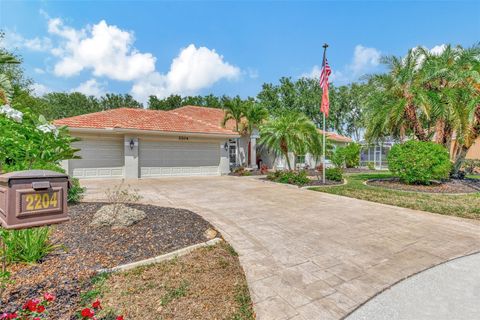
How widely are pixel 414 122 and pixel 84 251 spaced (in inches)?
604

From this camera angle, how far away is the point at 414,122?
12.9 meters

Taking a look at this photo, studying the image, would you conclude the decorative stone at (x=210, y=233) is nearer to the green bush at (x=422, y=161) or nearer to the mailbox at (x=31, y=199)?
the mailbox at (x=31, y=199)

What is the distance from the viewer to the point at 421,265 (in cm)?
381

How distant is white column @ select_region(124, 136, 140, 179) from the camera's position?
14.2 meters

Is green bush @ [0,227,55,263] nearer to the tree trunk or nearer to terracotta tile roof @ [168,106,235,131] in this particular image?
the tree trunk

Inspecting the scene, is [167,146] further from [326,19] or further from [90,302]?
[90,302]

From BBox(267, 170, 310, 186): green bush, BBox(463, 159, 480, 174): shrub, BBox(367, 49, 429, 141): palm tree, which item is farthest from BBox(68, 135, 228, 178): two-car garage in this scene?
BBox(463, 159, 480, 174): shrub

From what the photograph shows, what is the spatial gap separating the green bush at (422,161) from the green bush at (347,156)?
11784 mm

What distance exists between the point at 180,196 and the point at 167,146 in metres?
7.12

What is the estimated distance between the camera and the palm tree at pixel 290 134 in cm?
1321

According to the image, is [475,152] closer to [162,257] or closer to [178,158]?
[178,158]

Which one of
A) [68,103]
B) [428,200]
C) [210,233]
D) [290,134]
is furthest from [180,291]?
[68,103]

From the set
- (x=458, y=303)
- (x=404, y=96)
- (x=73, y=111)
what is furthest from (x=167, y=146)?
(x=73, y=111)

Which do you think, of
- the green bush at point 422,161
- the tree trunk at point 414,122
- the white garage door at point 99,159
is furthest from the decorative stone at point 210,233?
the tree trunk at point 414,122
